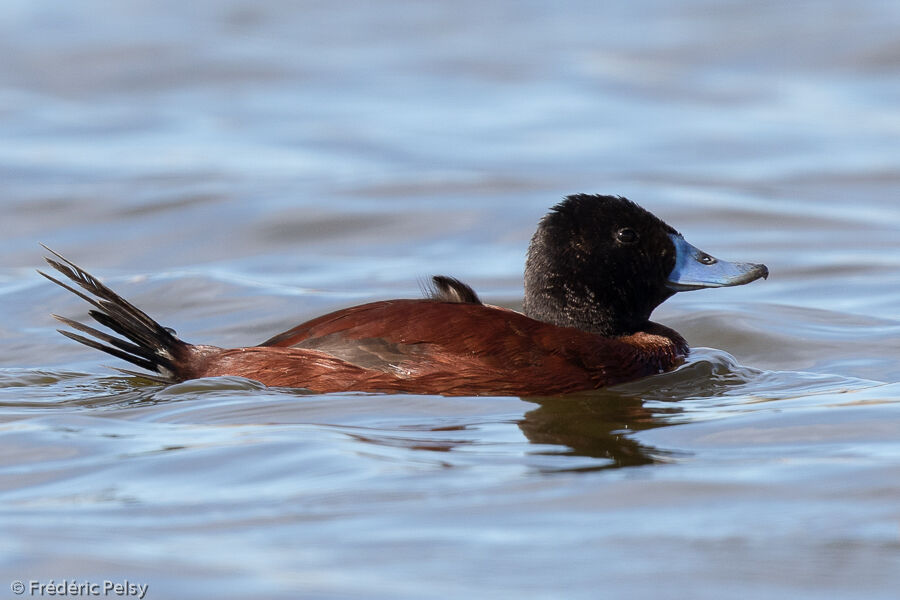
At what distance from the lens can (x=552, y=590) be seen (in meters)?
4.03

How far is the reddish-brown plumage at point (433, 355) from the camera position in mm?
6258

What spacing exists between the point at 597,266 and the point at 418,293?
116 inches

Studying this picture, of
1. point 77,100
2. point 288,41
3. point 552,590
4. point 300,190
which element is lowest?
point 552,590

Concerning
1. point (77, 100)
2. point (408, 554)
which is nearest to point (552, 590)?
point (408, 554)

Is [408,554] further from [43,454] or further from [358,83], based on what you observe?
[358,83]

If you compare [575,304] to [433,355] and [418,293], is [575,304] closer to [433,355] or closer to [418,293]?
[433,355]

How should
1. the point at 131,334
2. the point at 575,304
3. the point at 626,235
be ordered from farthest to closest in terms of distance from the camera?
the point at 626,235, the point at 575,304, the point at 131,334

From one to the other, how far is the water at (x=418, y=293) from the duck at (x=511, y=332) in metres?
0.13

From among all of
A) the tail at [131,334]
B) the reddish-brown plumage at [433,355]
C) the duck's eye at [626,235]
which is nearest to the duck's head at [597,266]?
the duck's eye at [626,235]

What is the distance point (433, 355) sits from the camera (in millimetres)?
6266

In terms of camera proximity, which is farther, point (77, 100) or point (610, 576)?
point (77, 100)

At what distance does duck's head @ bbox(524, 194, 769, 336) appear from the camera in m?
6.83

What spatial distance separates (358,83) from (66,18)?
480 centimetres

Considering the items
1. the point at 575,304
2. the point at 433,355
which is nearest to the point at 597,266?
the point at 575,304
